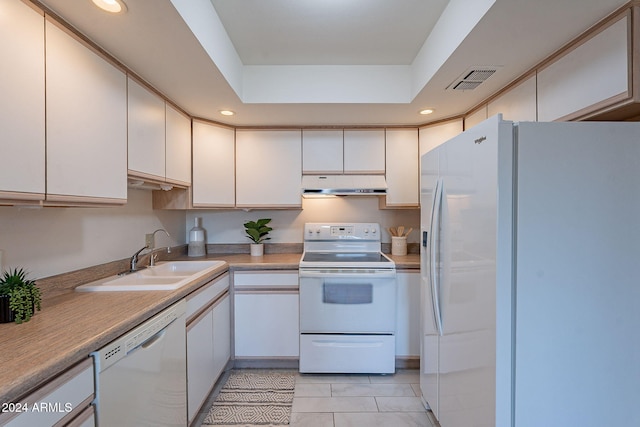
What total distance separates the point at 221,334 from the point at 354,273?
1.10 m

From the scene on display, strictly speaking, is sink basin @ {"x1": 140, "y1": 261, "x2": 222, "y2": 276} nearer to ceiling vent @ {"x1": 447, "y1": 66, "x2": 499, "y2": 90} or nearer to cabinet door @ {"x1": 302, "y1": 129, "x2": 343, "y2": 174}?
cabinet door @ {"x1": 302, "y1": 129, "x2": 343, "y2": 174}

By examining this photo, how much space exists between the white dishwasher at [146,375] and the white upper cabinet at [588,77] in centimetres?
213

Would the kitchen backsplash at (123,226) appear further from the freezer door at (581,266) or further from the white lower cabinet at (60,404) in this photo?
the freezer door at (581,266)

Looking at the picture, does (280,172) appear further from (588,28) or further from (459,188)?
(588,28)

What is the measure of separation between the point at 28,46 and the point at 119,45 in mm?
417

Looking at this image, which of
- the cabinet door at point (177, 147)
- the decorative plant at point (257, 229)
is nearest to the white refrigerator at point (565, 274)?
the cabinet door at point (177, 147)

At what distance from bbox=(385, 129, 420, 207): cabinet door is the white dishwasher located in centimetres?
192

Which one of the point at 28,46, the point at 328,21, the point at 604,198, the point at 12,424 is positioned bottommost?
the point at 12,424

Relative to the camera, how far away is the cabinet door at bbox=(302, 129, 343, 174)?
Result: 2.71 m

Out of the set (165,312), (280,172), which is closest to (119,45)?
(165,312)

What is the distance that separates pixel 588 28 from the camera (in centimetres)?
129

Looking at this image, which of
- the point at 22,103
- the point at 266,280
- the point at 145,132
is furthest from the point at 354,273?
the point at 22,103

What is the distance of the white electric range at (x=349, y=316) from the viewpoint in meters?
2.35

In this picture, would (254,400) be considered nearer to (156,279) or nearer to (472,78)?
(156,279)
